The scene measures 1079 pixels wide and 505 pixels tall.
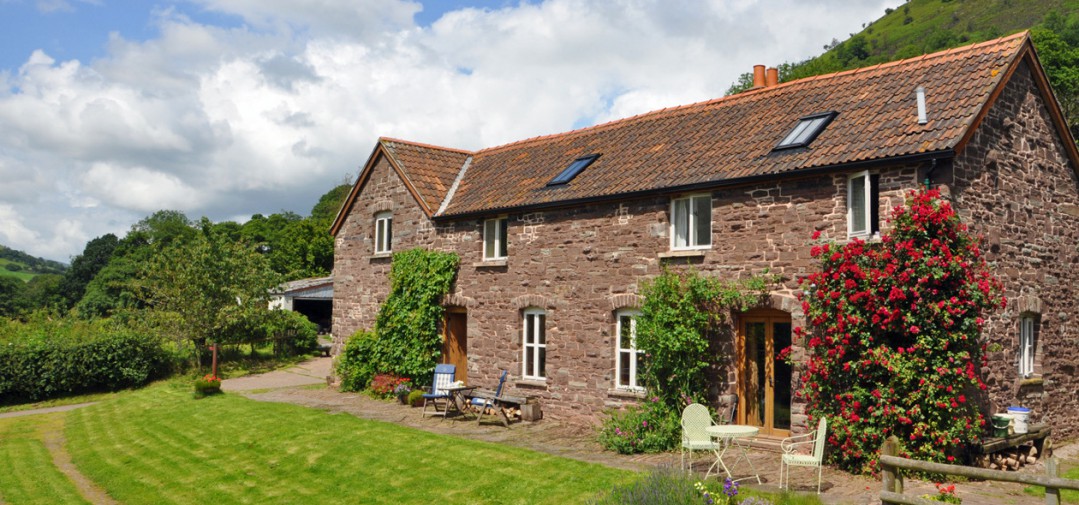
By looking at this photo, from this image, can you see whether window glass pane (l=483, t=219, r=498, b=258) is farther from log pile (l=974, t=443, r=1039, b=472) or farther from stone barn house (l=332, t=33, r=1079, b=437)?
log pile (l=974, t=443, r=1039, b=472)

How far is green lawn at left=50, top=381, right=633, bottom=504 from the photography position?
11938mm

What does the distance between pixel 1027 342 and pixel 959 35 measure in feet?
220

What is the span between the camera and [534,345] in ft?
57.8

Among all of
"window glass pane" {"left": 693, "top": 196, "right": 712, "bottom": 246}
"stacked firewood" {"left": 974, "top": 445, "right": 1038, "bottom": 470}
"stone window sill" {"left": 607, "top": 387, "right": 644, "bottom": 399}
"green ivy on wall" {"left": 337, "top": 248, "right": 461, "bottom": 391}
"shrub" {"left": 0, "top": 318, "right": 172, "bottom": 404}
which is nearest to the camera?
"stacked firewood" {"left": 974, "top": 445, "right": 1038, "bottom": 470}

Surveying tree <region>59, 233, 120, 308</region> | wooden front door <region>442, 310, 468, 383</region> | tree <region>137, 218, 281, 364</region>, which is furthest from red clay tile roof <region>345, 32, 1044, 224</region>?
tree <region>59, 233, 120, 308</region>

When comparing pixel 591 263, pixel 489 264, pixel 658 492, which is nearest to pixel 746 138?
pixel 591 263

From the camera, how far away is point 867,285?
11492 mm

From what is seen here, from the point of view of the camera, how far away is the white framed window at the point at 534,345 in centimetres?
1752

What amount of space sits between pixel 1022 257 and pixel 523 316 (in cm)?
994

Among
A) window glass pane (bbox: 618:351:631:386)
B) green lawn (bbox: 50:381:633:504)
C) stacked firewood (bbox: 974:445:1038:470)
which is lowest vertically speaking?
green lawn (bbox: 50:381:633:504)

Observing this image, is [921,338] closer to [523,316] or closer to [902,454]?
[902,454]

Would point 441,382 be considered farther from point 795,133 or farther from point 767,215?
point 795,133

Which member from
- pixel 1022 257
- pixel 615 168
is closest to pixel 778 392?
pixel 1022 257

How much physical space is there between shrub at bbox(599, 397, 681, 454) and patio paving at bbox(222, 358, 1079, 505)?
25 cm
